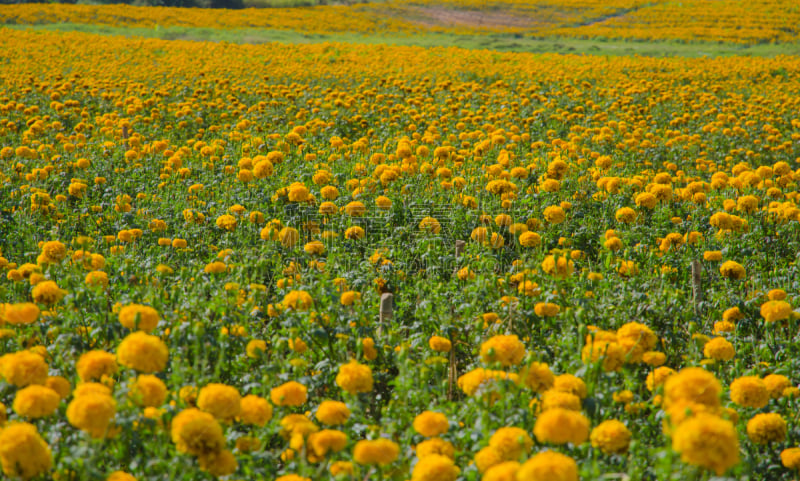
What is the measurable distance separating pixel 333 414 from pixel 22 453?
0.93 meters

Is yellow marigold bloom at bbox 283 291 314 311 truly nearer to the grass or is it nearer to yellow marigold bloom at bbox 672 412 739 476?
yellow marigold bloom at bbox 672 412 739 476

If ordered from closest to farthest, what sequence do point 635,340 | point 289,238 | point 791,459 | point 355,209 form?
1. point 791,459
2. point 635,340
3. point 289,238
4. point 355,209

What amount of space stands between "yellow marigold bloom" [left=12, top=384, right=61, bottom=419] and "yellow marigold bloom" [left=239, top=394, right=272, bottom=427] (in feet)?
1.93

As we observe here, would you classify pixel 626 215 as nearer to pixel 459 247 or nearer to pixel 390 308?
pixel 459 247

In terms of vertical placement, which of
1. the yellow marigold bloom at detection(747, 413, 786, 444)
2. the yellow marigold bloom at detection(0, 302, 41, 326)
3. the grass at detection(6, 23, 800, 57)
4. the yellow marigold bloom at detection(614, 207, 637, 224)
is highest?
the grass at detection(6, 23, 800, 57)

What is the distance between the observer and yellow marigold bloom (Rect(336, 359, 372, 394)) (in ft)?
7.63

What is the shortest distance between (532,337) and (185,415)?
2014mm

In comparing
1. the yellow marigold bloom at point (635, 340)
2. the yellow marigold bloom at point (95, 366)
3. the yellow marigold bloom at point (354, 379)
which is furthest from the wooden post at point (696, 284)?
the yellow marigold bloom at point (95, 366)

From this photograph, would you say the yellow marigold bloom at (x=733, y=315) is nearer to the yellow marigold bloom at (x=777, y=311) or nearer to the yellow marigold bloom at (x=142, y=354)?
the yellow marigold bloom at (x=777, y=311)

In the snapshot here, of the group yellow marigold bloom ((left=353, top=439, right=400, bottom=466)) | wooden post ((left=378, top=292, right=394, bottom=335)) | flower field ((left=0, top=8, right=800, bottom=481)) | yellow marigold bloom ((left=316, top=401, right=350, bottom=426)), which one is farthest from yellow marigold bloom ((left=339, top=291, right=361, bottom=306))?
yellow marigold bloom ((left=353, top=439, right=400, bottom=466))

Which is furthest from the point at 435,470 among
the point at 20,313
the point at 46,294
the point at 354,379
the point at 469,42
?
the point at 469,42

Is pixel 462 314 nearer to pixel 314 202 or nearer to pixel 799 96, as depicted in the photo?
pixel 314 202

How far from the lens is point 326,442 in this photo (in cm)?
197

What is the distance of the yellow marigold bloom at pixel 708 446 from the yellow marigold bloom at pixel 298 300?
6.19ft
